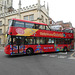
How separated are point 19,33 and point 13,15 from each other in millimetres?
18661

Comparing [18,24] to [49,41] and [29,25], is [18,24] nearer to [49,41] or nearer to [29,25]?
[29,25]

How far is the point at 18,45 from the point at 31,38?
183 cm

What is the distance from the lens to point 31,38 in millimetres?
9828

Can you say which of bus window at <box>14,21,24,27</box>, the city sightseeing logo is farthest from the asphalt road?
bus window at <box>14,21,24,27</box>

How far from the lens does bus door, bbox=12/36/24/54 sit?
8.64 m

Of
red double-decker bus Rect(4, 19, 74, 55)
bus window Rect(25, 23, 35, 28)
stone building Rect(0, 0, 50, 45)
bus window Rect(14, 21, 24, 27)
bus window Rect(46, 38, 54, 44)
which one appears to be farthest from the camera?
stone building Rect(0, 0, 50, 45)

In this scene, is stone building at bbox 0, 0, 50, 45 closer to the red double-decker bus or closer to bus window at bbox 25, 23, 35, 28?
the red double-decker bus

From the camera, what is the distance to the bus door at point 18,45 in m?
8.64

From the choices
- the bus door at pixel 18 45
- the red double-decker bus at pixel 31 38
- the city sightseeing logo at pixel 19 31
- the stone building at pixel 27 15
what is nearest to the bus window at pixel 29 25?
the red double-decker bus at pixel 31 38

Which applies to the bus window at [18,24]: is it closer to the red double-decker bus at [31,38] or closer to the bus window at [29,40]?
the red double-decker bus at [31,38]

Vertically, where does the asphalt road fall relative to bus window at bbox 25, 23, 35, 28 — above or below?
below

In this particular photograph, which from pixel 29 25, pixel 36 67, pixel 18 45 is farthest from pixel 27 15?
pixel 36 67

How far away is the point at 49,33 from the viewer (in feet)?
37.3

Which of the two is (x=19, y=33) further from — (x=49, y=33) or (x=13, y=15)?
(x=13, y=15)
